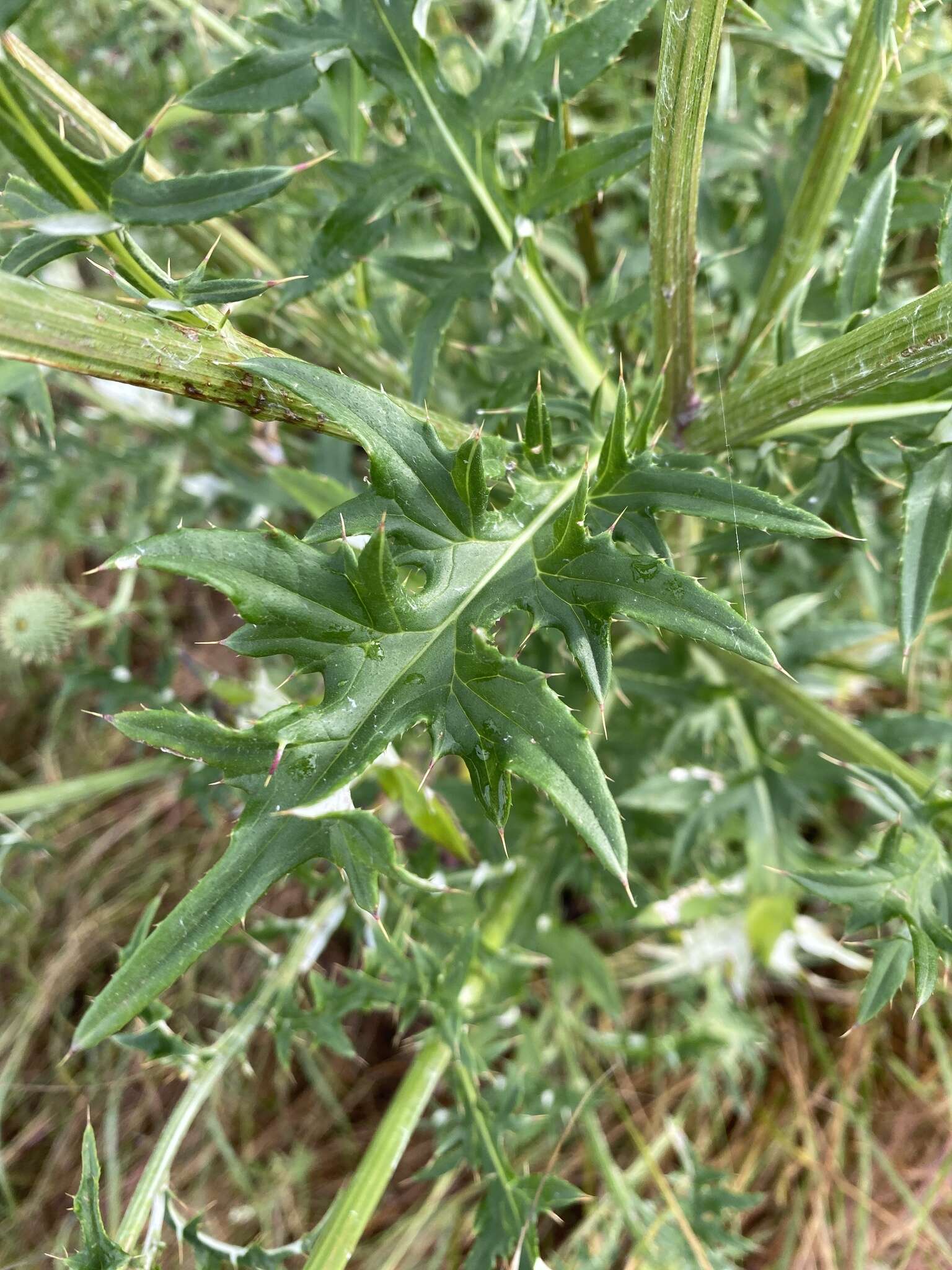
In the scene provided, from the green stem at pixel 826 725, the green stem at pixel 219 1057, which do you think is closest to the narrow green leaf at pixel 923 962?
the green stem at pixel 826 725

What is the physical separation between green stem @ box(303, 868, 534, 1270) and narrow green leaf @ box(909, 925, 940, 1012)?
3.47ft

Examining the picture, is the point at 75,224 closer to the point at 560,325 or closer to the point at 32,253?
the point at 32,253

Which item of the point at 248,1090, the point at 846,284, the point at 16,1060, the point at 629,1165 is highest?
the point at 846,284

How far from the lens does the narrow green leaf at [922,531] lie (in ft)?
5.25

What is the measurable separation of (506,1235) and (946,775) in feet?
6.04

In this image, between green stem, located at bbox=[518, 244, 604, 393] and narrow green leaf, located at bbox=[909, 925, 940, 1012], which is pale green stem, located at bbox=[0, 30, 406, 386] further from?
narrow green leaf, located at bbox=[909, 925, 940, 1012]

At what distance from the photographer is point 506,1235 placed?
1.97 m

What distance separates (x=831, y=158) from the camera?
68.5 inches

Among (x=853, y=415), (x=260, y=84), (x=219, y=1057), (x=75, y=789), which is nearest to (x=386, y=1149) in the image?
(x=219, y=1057)

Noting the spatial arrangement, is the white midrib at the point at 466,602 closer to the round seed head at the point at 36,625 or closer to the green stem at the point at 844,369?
the green stem at the point at 844,369

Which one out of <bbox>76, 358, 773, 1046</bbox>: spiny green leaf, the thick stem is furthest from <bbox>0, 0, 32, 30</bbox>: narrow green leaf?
<bbox>76, 358, 773, 1046</bbox>: spiny green leaf

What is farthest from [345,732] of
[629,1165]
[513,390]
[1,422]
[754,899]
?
[629,1165]

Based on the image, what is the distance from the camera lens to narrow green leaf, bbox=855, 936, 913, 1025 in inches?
63.7

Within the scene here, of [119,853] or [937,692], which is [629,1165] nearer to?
[937,692]
